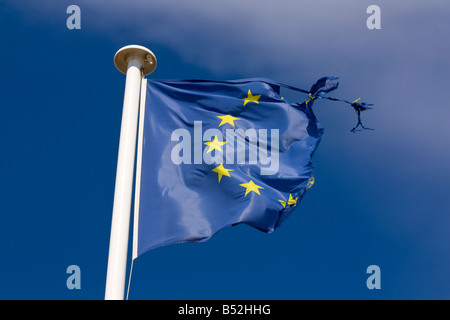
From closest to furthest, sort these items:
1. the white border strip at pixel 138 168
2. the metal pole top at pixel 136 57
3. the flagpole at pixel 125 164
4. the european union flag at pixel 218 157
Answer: the flagpole at pixel 125 164 < the white border strip at pixel 138 168 < the european union flag at pixel 218 157 < the metal pole top at pixel 136 57

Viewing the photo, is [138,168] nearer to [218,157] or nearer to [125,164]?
[125,164]

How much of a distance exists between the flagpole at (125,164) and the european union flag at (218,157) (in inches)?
17.1

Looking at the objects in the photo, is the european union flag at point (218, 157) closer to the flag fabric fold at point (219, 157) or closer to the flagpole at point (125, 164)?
the flag fabric fold at point (219, 157)

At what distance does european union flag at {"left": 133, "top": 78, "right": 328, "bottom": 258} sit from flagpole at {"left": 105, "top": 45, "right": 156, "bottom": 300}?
435mm

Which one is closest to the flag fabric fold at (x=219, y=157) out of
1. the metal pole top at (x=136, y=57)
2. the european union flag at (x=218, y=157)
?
the european union flag at (x=218, y=157)

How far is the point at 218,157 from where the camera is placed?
39.1 feet

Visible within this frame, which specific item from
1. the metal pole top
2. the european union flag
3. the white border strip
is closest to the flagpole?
the metal pole top

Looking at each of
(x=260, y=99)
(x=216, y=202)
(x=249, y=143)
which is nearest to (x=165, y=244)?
(x=216, y=202)

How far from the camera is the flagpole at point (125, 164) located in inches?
375

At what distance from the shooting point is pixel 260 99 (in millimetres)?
13242

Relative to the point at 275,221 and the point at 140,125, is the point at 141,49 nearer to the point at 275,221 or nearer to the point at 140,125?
the point at 140,125

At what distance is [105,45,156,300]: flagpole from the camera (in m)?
9.52

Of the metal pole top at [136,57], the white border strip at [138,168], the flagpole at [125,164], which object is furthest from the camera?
the metal pole top at [136,57]

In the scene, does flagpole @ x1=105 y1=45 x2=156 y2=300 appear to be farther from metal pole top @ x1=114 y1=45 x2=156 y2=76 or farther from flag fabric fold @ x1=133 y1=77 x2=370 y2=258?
flag fabric fold @ x1=133 y1=77 x2=370 y2=258
